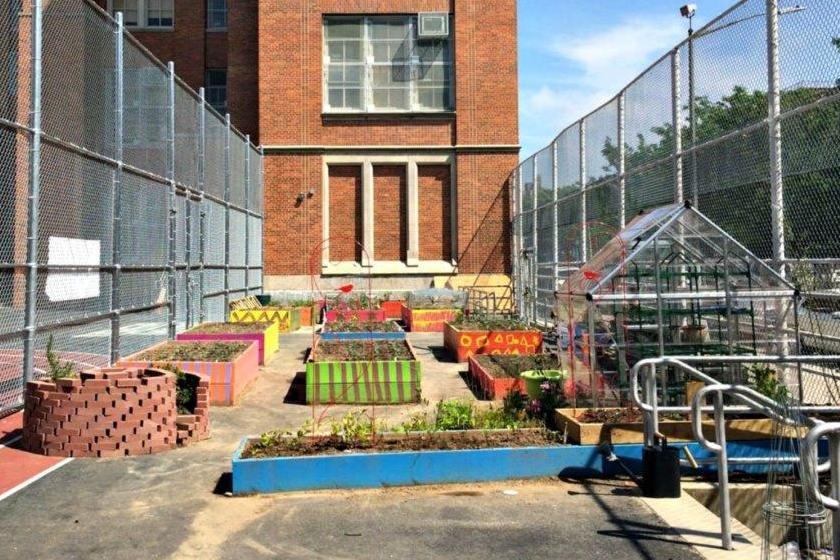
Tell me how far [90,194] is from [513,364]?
7.66 m

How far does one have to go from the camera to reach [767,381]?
7.81 metres

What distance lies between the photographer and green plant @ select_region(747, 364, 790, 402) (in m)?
7.49

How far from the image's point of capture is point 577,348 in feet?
28.5

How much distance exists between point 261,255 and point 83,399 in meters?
19.5

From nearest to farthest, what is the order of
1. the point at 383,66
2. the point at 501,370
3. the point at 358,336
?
the point at 501,370 → the point at 358,336 → the point at 383,66

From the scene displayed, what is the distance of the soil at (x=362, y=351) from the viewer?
468 inches

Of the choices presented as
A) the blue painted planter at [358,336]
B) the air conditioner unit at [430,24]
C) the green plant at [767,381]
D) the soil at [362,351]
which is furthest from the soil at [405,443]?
A: the air conditioner unit at [430,24]

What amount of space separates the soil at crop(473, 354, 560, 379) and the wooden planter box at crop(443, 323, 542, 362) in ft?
5.91

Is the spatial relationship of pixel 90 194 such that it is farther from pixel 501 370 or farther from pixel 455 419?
pixel 501 370

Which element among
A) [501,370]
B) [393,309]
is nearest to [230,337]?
[501,370]

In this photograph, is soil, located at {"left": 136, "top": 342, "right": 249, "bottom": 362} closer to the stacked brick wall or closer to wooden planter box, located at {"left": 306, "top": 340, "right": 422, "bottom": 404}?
wooden planter box, located at {"left": 306, "top": 340, "right": 422, "bottom": 404}

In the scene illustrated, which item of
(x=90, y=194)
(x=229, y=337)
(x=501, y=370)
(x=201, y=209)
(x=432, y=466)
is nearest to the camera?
(x=432, y=466)

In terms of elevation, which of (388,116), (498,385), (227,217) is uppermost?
(388,116)

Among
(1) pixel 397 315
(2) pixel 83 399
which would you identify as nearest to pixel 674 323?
(2) pixel 83 399
